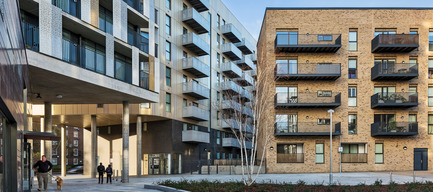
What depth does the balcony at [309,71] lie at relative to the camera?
35.2 meters

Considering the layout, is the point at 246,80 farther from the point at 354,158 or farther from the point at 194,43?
the point at 194,43

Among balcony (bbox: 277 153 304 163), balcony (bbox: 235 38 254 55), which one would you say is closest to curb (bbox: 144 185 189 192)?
balcony (bbox: 277 153 304 163)

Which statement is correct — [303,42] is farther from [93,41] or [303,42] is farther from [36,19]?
[36,19]

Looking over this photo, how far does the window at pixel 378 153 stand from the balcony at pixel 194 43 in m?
20.3

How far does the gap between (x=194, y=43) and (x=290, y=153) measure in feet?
48.6

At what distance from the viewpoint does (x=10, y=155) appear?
30.7ft

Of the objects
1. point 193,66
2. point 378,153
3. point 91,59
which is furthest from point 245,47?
point 91,59

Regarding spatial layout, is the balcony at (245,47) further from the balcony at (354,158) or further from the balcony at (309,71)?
the balcony at (354,158)

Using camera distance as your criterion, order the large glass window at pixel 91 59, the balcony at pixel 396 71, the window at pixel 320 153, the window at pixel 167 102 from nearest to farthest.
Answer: the large glass window at pixel 91 59
the balcony at pixel 396 71
the window at pixel 320 153
the window at pixel 167 102

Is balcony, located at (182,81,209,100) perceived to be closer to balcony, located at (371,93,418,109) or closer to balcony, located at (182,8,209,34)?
balcony, located at (182,8,209,34)

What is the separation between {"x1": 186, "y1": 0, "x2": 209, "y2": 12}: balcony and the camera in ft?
142

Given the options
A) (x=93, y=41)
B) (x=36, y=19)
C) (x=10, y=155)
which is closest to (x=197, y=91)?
(x=93, y=41)

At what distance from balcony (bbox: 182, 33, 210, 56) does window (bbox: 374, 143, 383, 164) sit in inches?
798

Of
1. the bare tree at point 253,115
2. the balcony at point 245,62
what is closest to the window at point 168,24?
the bare tree at point 253,115
